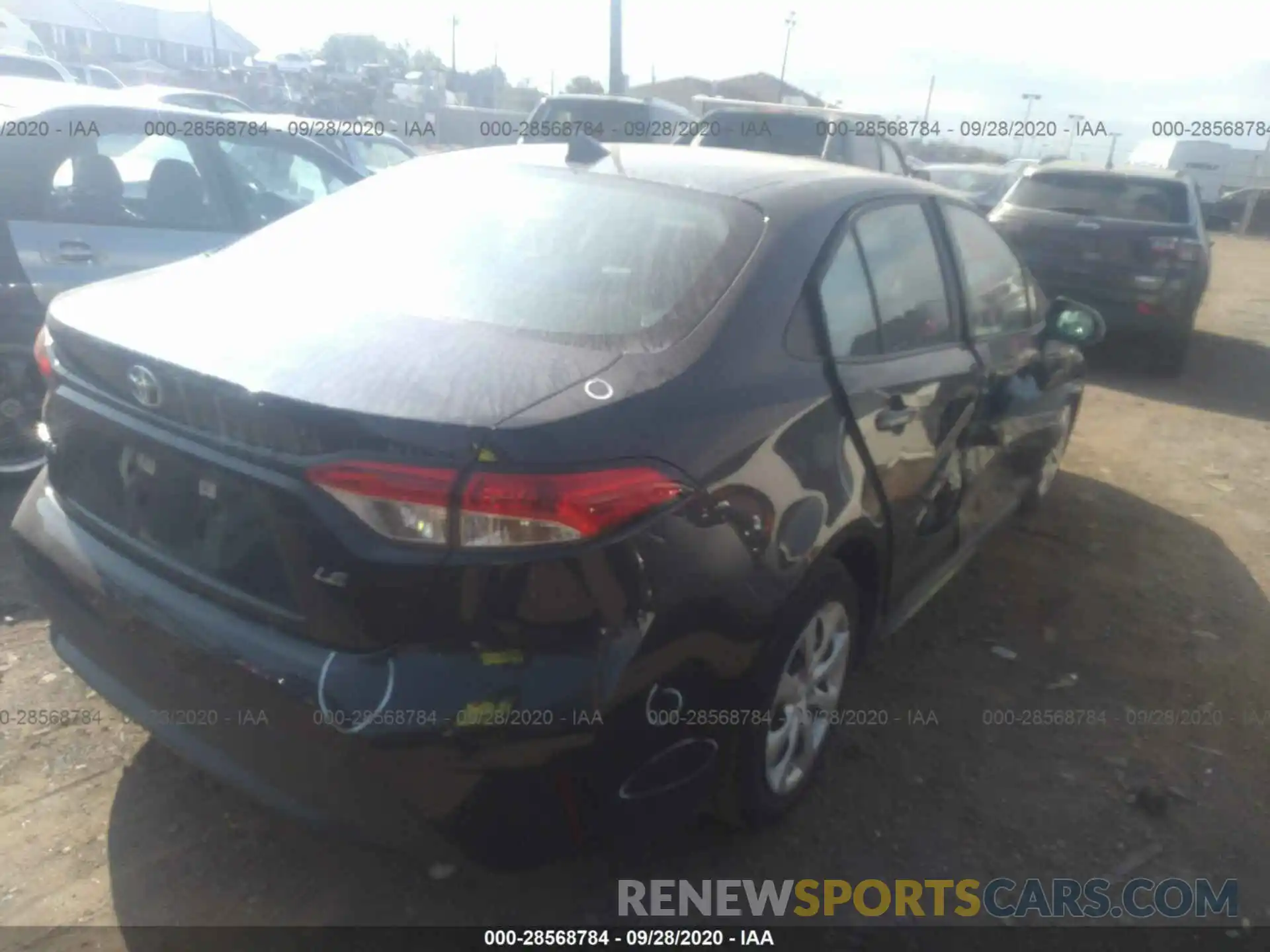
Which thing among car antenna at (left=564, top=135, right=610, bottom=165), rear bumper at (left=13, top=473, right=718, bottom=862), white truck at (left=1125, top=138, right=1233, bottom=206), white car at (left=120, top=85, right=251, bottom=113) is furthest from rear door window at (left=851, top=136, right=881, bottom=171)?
white truck at (left=1125, top=138, right=1233, bottom=206)

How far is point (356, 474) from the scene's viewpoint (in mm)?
1887

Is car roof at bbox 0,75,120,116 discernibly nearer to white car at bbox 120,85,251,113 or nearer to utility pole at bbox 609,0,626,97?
white car at bbox 120,85,251,113

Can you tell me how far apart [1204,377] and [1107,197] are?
1819 mm

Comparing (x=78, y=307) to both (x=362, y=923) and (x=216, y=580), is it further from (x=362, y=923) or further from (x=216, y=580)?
(x=362, y=923)

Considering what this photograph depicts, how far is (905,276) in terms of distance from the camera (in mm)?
3166

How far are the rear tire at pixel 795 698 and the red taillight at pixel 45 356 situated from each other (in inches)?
71.7

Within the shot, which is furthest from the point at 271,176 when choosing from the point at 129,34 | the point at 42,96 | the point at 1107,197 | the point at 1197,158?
the point at 129,34

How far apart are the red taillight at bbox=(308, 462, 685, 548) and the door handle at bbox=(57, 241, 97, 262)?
10.8 ft

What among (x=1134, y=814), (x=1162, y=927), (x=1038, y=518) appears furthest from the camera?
(x=1038, y=518)

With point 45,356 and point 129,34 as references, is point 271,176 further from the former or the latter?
point 129,34

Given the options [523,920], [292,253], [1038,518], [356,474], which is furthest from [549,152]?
[1038,518]

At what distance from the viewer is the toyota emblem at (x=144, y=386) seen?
213 cm

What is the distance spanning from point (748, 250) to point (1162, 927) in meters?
2.01

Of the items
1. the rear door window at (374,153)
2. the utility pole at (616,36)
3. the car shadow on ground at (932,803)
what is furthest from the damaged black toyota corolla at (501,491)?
the utility pole at (616,36)
